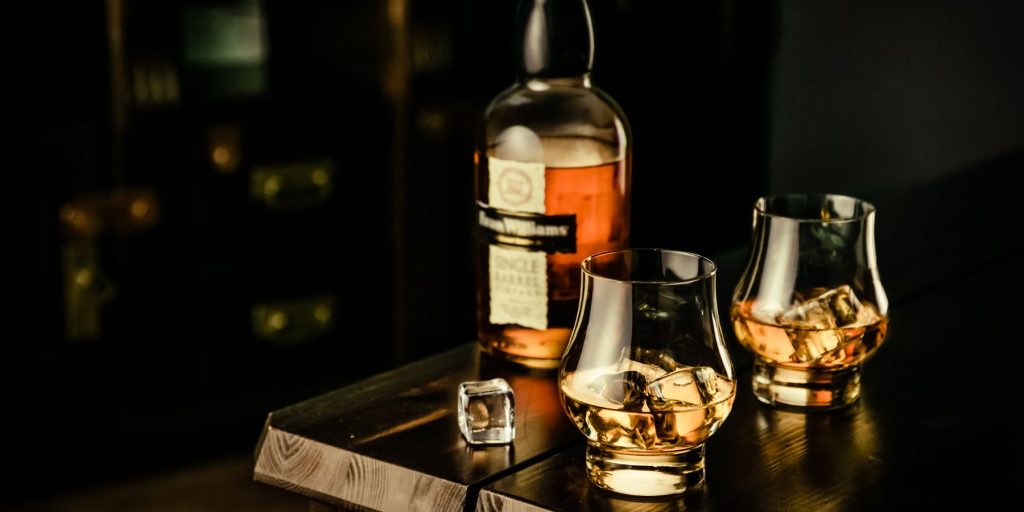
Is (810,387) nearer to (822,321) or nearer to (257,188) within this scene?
(822,321)

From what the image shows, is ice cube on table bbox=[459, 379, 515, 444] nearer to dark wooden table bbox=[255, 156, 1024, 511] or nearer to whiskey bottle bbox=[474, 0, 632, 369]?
dark wooden table bbox=[255, 156, 1024, 511]

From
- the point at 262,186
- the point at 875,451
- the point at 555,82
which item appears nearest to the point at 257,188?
the point at 262,186

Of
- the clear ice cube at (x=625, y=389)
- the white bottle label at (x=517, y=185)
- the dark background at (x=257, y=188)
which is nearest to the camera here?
the clear ice cube at (x=625, y=389)

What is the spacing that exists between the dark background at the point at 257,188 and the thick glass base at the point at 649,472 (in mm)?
1251

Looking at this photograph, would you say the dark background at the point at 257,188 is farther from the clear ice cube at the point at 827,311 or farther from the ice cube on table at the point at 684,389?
the ice cube on table at the point at 684,389

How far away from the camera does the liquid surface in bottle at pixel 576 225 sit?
1020mm

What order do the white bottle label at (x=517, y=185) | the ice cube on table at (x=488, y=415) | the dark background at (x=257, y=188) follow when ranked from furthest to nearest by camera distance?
the dark background at (x=257, y=188)
the white bottle label at (x=517, y=185)
the ice cube on table at (x=488, y=415)

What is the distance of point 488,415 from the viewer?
87cm

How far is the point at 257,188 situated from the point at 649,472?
5.73 feet

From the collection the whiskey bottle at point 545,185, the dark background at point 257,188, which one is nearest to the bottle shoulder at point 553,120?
the whiskey bottle at point 545,185

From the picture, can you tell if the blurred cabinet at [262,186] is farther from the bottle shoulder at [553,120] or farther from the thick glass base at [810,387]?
the thick glass base at [810,387]

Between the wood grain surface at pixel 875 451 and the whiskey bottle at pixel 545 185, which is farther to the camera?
the whiskey bottle at pixel 545 185

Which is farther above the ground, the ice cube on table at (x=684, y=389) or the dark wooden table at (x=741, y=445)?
the ice cube on table at (x=684, y=389)

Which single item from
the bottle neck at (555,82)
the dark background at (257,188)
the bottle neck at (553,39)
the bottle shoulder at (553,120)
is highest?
the bottle neck at (553,39)
